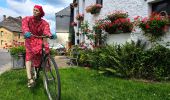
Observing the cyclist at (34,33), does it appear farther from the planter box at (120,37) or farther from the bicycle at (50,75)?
the planter box at (120,37)

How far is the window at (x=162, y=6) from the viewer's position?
10303mm

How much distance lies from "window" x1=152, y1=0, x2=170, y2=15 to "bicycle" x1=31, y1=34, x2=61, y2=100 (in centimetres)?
526

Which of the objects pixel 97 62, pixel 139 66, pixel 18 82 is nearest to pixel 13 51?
pixel 97 62

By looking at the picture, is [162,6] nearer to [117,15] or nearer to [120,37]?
[117,15]

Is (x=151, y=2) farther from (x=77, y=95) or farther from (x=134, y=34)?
(x=77, y=95)

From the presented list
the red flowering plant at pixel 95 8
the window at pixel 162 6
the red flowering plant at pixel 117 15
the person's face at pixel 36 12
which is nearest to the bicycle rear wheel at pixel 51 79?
the person's face at pixel 36 12

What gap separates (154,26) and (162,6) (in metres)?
1.30

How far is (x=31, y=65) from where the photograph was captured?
21.8ft

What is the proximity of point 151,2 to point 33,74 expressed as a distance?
5748 mm

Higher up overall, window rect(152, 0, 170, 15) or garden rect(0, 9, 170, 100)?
window rect(152, 0, 170, 15)

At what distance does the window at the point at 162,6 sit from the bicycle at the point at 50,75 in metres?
5.26

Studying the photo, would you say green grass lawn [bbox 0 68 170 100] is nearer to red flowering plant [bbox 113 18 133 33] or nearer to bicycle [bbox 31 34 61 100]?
bicycle [bbox 31 34 61 100]

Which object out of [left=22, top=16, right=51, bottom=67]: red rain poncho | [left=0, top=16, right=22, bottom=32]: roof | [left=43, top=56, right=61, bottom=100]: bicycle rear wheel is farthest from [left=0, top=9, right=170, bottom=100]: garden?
[left=0, top=16, right=22, bottom=32]: roof

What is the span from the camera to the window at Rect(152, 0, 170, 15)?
1030 cm
